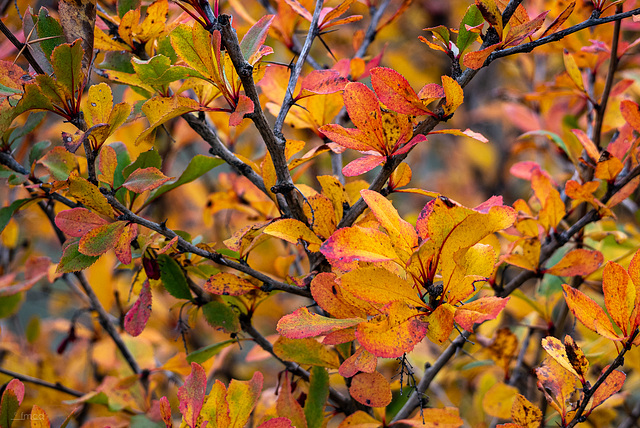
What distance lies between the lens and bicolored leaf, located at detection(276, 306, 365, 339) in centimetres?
48

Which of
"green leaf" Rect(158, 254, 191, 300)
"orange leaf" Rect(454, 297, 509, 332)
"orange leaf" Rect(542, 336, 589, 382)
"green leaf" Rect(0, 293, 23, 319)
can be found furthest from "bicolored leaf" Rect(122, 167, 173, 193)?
"green leaf" Rect(0, 293, 23, 319)

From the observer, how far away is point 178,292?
654mm

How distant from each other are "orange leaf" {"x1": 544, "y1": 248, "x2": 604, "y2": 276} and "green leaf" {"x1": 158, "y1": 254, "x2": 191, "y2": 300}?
0.50 meters

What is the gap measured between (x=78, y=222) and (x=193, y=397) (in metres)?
0.24

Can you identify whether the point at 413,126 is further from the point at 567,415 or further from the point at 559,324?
the point at 559,324

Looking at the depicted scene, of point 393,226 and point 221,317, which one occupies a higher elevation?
point 393,226

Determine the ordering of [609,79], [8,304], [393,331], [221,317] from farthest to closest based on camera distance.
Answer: [8,304], [609,79], [221,317], [393,331]

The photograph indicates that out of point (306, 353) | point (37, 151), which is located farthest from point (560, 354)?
point (37, 151)

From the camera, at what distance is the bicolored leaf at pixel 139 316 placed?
A: 23.9 inches

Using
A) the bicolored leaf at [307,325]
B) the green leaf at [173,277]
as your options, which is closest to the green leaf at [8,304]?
the green leaf at [173,277]

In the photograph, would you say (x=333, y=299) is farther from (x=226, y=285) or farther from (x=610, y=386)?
(x=610, y=386)

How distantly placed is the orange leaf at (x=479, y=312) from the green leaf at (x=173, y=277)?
0.37m

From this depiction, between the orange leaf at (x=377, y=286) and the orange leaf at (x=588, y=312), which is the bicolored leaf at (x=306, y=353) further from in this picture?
the orange leaf at (x=588, y=312)

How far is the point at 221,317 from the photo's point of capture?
2.15ft
